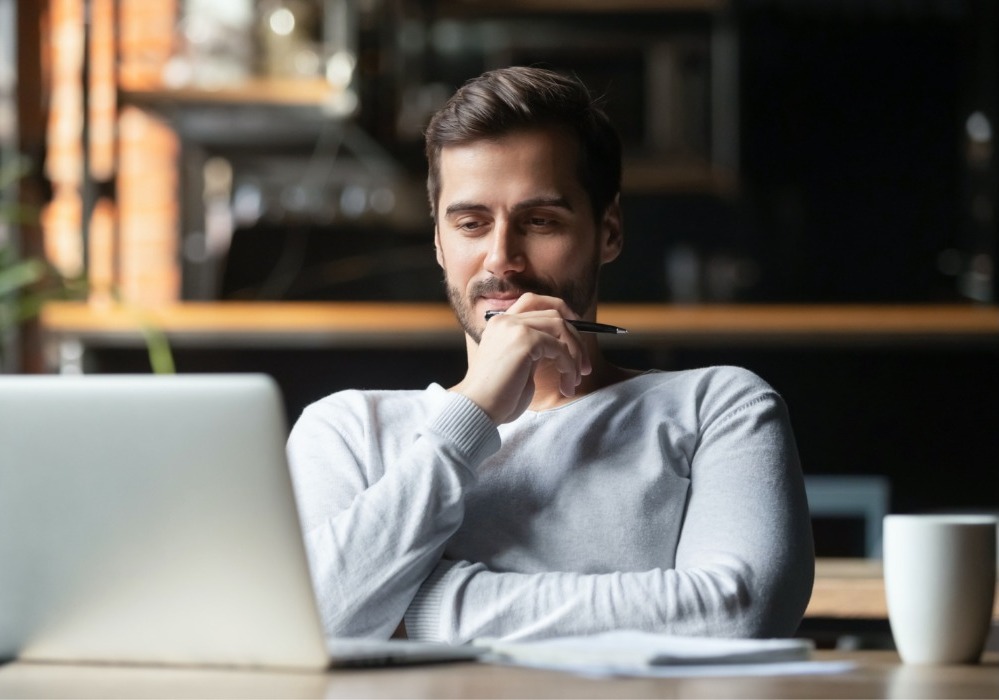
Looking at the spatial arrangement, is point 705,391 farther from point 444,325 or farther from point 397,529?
point 444,325

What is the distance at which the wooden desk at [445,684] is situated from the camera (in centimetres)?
84

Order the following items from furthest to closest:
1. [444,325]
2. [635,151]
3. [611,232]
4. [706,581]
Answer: [635,151] < [444,325] < [611,232] < [706,581]

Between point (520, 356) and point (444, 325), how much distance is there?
1929mm

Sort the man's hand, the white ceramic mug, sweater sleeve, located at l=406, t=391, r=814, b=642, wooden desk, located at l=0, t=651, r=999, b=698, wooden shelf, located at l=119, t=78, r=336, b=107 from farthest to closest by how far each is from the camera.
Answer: wooden shelf, located at l=119, t=78, r=336, b=107 < the man's hand < sweater sleeve, located at l=406, t=391, r=814, b=642 < the white ceramic mug < wooden desk, located at l=0, t=651, r=999, b=698

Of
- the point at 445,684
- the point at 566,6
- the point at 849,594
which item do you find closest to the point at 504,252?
the point at 849,594

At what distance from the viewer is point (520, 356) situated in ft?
4.37

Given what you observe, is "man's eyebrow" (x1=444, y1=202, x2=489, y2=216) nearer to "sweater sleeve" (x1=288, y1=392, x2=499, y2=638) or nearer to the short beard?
the short beard

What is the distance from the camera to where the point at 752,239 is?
4.46 metres

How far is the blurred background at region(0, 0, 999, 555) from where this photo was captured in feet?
13.3

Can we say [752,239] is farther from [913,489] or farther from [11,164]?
[11,164]

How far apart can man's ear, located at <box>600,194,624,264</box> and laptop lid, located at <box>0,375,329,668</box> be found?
2.57 ft

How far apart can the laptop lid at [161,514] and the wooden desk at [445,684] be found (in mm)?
27

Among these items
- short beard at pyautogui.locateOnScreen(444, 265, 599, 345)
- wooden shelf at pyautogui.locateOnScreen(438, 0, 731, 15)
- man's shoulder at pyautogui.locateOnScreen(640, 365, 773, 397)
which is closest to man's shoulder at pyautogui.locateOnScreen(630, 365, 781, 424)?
man's shoulder at pyautogui.locateOnScreen(640, 365, 773, 397)

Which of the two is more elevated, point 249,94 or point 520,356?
point 249,94
